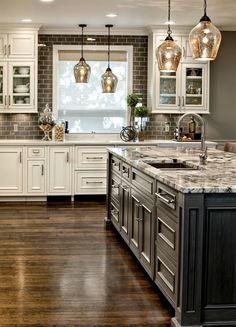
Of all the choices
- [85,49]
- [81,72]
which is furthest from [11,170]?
[85,49]

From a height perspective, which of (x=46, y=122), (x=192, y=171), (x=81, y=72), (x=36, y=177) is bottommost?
(x=36, y=177)

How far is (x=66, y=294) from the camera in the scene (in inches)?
160

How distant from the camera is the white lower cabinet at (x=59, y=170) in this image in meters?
8.27

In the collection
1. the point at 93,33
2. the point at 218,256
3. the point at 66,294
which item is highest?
the point at 93,33

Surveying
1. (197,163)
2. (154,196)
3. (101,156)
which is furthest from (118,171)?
(101,156)

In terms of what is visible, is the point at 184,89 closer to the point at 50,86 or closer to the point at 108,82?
the point at 108,82

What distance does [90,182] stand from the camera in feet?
27.6

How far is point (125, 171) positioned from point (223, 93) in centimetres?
401

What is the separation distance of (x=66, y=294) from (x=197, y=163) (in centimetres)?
155

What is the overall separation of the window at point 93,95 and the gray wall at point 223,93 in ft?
4.37

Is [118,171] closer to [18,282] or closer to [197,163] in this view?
[197,163]

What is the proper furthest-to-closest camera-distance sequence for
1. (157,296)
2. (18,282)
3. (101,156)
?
(101,156) → (18,282) → (157,296)

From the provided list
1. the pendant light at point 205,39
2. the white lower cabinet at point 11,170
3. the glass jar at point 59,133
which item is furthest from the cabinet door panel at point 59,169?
the pendant light at point 205,39

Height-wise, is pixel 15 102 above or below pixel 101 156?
above
